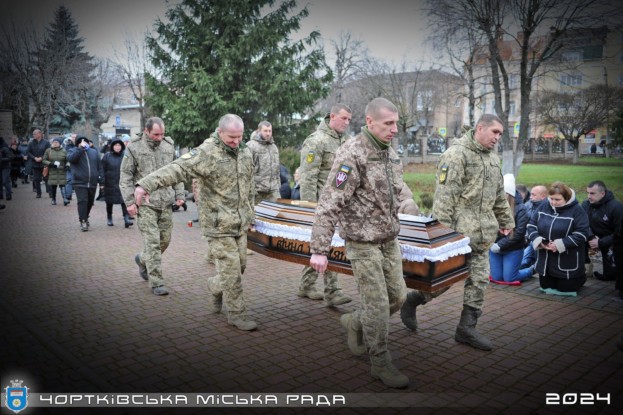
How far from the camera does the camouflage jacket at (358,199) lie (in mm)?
3891

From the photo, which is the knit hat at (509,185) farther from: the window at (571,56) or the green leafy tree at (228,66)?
the green leafy tree at (228,66)

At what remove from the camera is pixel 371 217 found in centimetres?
398

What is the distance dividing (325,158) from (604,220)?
4367 mm

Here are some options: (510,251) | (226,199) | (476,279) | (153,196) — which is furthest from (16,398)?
(510,251)

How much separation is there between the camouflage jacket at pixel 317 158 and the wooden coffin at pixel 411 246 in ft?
2.07

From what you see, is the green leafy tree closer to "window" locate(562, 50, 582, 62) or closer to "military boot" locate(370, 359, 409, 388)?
"window" locate(562, 50, 582, 62)

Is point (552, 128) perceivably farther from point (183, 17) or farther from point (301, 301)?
point (301, 301)

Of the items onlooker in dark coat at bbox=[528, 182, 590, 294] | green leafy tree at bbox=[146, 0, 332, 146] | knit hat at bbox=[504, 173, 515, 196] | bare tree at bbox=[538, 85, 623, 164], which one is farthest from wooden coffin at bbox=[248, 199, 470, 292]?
bare tree at bbox=[538, 85, 623, 164]

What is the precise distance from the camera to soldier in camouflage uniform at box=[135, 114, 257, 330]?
514 centimetres

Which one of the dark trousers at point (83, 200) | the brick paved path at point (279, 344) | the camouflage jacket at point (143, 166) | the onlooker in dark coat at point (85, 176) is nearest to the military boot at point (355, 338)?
the brick paved path at point (279, 344)

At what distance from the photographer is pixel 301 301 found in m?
6.40

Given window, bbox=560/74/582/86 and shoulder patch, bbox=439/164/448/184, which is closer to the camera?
shoulder patch, bbox=439/164/448/184

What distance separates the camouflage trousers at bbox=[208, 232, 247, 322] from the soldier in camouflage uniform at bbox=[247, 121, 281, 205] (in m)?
3.28

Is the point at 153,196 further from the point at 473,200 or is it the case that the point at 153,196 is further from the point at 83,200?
the point at 83,200
